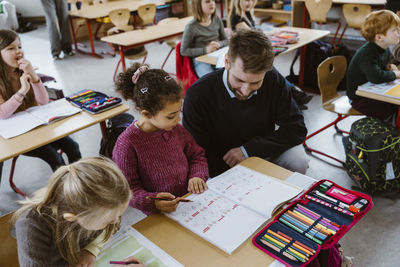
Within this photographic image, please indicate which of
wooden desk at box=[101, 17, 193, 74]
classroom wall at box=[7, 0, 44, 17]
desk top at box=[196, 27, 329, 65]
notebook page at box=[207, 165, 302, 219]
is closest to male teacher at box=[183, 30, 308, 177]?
notebook page at box=[207, 165, 302, 219]

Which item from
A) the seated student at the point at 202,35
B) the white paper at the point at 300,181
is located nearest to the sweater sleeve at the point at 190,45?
the seated student at the point at 202,35

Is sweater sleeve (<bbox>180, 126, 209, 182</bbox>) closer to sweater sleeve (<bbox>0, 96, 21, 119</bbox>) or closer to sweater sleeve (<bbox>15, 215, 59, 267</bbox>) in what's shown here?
sweater sleeve (<bbox>15, 215, 59, 267</bbox>)

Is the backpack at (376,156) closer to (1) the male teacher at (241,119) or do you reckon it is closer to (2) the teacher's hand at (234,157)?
(1) the male teacher at (241,119)

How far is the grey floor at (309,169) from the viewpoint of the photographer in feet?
6.14

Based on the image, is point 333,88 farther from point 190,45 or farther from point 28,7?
point 28,7

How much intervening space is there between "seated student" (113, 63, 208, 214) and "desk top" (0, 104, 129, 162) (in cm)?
57

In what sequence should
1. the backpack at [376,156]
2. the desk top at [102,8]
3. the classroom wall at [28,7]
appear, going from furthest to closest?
the classroom wall at [28,7]
the desk top at [102,8]
the backpack at [376,156]

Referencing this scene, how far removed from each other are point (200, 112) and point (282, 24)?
432 centimetres

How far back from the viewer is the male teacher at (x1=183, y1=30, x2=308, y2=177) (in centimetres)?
167

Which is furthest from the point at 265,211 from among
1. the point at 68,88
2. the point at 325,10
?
the point at 325,10

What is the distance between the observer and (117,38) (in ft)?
12.6

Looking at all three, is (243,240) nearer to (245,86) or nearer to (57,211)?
(57,211)

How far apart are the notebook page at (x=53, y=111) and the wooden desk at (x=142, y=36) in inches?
58.6

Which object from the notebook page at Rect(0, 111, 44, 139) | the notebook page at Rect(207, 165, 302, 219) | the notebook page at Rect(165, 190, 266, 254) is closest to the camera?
the notebook page at Rect(165, 190, 266, 254)
